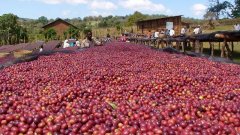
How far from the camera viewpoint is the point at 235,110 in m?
3.71

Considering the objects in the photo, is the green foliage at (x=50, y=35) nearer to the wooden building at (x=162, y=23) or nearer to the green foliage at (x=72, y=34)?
the green foliage at (x=72, y=34)

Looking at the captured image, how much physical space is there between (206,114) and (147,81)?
6.62 ft

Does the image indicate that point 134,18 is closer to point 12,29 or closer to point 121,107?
point 12,29

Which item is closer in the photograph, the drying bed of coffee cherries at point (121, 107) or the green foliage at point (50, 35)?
the drying bed of coffee cherries at point (121, 107)

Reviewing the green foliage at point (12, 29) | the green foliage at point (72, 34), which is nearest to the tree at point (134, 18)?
the green foliage at point (72, 34)

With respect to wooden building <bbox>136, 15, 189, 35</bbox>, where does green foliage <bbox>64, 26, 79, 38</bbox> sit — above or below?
below

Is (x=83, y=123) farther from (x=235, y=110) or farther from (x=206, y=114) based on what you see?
(x=235, y=110)

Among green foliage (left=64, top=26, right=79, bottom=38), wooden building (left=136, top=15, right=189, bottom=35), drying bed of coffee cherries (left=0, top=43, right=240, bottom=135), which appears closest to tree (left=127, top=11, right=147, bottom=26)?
green foliage (left=64, top=26, right=79, bottom=38)

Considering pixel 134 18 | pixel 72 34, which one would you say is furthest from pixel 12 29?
pixel 134 18

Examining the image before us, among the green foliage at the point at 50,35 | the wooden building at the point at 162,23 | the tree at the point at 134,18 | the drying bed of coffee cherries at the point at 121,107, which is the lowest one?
the drying bed of coffee cherries at the point at 121,107

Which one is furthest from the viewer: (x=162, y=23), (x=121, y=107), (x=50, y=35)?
(x=50, y=35)

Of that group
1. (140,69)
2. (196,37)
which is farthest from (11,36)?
(140,69)

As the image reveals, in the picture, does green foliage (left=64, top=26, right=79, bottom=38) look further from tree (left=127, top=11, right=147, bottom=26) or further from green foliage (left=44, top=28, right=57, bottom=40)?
tree (left=127, top=11, right=147, bottom=26)

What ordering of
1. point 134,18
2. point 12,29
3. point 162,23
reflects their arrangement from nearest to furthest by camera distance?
point 162,23, point 12,29, point 134,18
